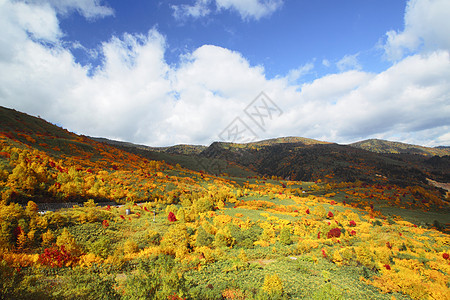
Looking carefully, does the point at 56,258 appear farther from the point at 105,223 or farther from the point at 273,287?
the point at 273,287

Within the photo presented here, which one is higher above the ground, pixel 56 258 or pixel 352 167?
pixel 352 167

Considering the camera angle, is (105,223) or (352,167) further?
(352,167)

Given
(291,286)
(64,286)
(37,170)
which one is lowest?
(291,286)

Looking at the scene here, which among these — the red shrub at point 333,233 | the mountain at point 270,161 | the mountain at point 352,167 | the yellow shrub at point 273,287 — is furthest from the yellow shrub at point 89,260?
the mountain at point 352,167

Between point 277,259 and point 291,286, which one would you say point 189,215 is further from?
point 291,286

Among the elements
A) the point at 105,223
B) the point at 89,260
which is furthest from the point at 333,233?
the point at 105,223

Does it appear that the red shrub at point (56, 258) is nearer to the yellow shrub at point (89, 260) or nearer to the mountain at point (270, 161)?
the yellow shrub at point (89, 260)

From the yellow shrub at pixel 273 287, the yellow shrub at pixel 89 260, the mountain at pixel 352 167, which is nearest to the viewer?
the yellow shrub at pixel 273 287

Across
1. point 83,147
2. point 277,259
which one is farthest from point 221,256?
point 83,147

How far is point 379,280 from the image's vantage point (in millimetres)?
14773

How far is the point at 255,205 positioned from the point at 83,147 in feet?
214

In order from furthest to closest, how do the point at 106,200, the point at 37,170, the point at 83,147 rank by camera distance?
the point at 83,147 → the point at 106,200 → the point at 37,170

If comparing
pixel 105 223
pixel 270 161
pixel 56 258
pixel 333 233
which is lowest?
pixel 333 233

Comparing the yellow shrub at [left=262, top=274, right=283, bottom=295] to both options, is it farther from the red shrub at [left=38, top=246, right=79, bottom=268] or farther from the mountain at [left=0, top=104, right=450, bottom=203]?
the mountain at [left=0, top=104, right=450, bottom=203]
